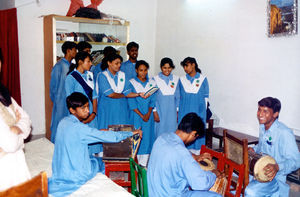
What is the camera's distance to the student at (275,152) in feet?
8.17

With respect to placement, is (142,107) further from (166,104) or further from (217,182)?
(217,182)

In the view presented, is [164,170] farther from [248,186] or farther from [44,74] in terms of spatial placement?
[44,74]

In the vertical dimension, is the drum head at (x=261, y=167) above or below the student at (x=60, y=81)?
below

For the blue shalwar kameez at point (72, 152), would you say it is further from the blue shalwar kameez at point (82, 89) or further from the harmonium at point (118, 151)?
the blue shalwar kameez at point (82, 89)

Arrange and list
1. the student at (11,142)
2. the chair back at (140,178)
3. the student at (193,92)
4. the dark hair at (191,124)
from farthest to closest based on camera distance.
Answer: the student at (193,92)
the dark hair at (191,124)
the chair back at (140,178)
the student at (11,142)

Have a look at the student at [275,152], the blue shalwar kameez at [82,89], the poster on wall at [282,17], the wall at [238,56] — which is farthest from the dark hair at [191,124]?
the poster on wall at [282,17]

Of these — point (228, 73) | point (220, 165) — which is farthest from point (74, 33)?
point (220, 165)

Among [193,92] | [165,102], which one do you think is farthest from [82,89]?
[193,92]

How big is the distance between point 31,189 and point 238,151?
5.31 ft

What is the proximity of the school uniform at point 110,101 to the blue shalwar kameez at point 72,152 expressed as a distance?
161 centimetres

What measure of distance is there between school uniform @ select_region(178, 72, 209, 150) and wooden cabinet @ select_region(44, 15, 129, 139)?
178 centimetres

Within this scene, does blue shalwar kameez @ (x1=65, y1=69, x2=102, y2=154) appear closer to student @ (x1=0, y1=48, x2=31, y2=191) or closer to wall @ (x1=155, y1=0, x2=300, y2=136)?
student @ (x1=0, y1=48, x2=31, y2=191)

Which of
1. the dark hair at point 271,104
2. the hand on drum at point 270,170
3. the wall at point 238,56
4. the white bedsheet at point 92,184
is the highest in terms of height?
the wall at point 238,56

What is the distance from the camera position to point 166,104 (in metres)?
4.32
